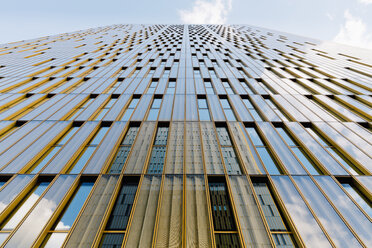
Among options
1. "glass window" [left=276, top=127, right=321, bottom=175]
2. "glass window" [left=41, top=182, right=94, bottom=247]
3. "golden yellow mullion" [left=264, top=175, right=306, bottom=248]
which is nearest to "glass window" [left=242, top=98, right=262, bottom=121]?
"glass window" [left=276, top=127, right=321, bottom=175]

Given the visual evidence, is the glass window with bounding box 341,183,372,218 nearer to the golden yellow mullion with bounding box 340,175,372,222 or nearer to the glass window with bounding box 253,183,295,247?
the golden yellow mullion with bounding box 340,175,372,222

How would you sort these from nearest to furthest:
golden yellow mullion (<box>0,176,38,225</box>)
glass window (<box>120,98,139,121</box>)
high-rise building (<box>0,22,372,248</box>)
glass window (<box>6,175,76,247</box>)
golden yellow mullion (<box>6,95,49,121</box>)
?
glass window (<box>6,175,76,247</box>) → high-rise building (<box>0,22,372,248</box>) → golden yellow mullion (<box>0,176,38,225</box>) → golden yellow mullion (<box>6,95,49,121</box>) → glass window (<box>120,98,139,121</box>)

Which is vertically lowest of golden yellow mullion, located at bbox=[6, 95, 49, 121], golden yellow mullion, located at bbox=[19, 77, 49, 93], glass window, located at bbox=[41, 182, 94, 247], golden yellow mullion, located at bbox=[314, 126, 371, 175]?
glass window, located at bbox=[41, 182, 94, 247]

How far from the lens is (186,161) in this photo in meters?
8.10

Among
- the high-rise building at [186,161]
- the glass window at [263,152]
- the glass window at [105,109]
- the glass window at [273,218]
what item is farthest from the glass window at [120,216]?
the glass window at [263,152]

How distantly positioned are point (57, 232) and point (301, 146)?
41.1 ft

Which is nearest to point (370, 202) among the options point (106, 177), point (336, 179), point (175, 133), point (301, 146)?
point (336, 179)

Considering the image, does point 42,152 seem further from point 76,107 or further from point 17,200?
point 76,107

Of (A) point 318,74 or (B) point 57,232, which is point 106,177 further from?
(A) point 318,74

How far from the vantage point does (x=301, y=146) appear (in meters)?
9.17

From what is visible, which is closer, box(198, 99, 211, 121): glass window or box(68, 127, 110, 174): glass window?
box(68, 127, 110, 174): glass window

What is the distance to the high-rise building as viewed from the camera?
5621 mm

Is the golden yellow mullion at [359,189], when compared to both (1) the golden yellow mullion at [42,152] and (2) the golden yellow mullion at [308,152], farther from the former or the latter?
(1) the golden yellow mullion at [42,152]

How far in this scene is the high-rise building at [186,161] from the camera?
18.4ft
